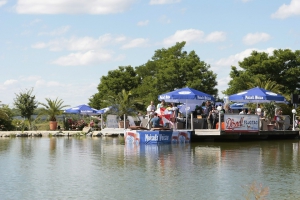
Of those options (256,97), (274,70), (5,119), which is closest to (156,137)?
(256,97)

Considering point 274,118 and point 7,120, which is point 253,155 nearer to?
point 274,118

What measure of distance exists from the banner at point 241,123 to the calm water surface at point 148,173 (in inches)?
180

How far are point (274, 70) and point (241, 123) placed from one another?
25.1 m

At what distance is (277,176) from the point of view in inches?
631

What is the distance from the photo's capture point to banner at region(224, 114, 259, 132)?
29.7 meters

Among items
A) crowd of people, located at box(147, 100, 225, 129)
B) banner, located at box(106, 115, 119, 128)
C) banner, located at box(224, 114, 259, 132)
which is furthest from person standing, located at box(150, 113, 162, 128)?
banner, located at box(106, 115, 119, 128)

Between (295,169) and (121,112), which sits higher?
(121,112)

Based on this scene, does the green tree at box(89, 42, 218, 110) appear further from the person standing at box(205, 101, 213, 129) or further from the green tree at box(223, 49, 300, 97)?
the person standing at box(205, 101, 213, 129)

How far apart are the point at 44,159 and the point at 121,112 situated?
16115 millimetres

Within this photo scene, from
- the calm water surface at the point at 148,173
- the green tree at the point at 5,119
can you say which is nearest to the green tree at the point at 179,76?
the green tree at the point at 5,119

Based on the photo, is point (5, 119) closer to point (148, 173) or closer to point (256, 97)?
point (256, 97)

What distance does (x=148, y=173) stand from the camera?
1667 centimetres

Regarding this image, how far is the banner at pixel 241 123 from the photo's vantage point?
97.5ft

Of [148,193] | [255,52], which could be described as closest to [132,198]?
[148,193]
